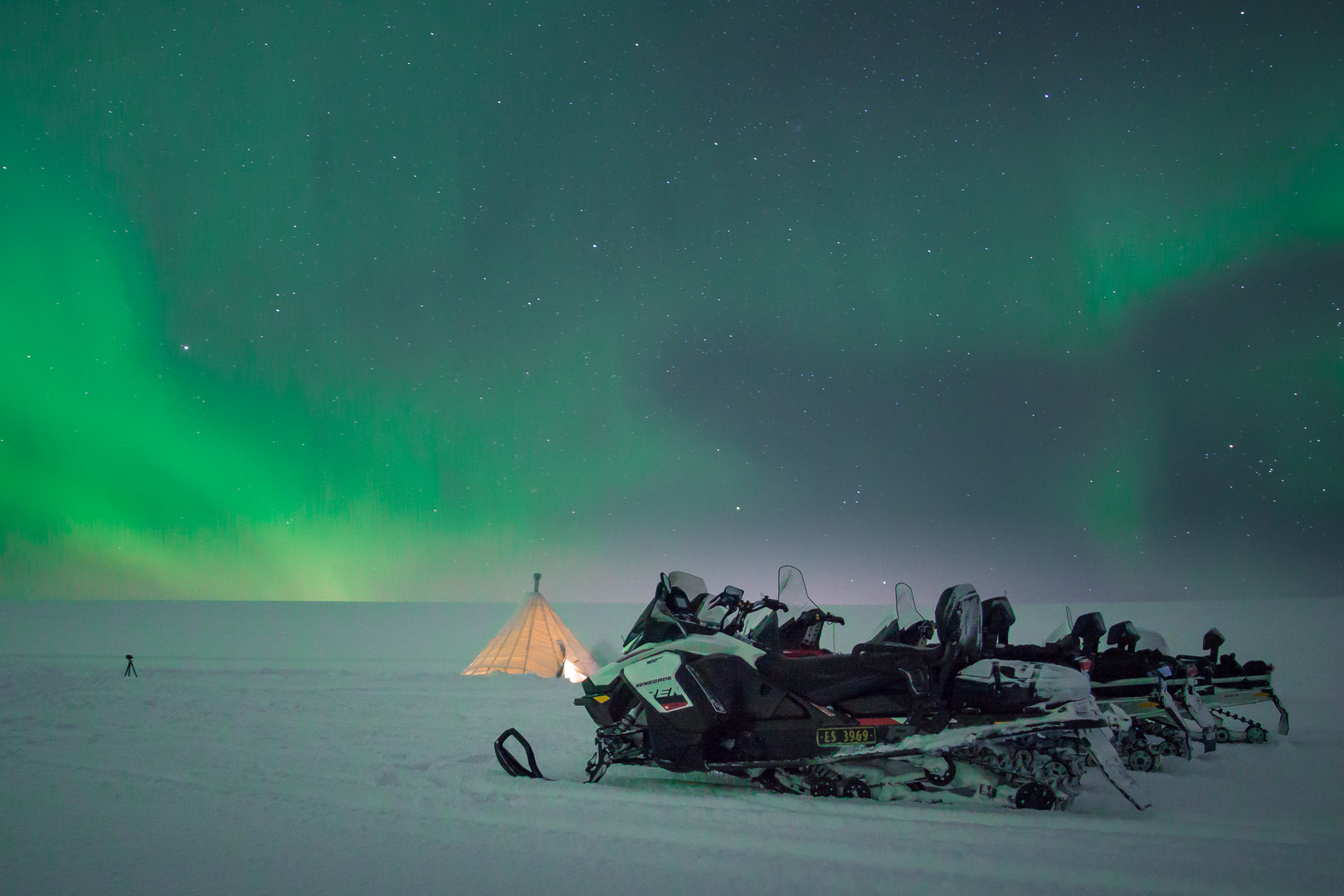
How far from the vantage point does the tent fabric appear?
1320 cm

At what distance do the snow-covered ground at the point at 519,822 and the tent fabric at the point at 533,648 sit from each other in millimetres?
4784

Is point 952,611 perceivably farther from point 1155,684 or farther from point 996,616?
point 1155,684

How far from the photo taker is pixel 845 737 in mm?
4730

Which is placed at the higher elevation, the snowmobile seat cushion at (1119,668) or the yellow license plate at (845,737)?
the snowmobile seat cushion at (1119,668)

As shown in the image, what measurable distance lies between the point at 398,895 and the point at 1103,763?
12.0ft

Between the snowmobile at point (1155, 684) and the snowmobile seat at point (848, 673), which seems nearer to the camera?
the snowmobile seat at point (848, 673)

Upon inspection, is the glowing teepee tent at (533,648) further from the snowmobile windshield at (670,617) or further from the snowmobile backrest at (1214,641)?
the snowmobile backrest at (1214,641)

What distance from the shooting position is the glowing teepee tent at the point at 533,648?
43.3ft

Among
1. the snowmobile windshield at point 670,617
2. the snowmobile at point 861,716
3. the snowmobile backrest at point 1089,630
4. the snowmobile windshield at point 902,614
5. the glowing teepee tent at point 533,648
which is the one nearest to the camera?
the snowmobile at point 861,716

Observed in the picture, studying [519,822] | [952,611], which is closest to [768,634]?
[952,611]

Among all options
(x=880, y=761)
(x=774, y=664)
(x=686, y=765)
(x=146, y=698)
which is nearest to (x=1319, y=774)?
(x=880, y=761)

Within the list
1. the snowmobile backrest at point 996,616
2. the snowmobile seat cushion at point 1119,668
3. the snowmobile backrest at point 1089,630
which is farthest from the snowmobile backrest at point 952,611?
the snowmobile backrest at point 1089,630

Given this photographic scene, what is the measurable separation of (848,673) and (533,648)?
31.4 feet

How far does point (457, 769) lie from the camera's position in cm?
532
